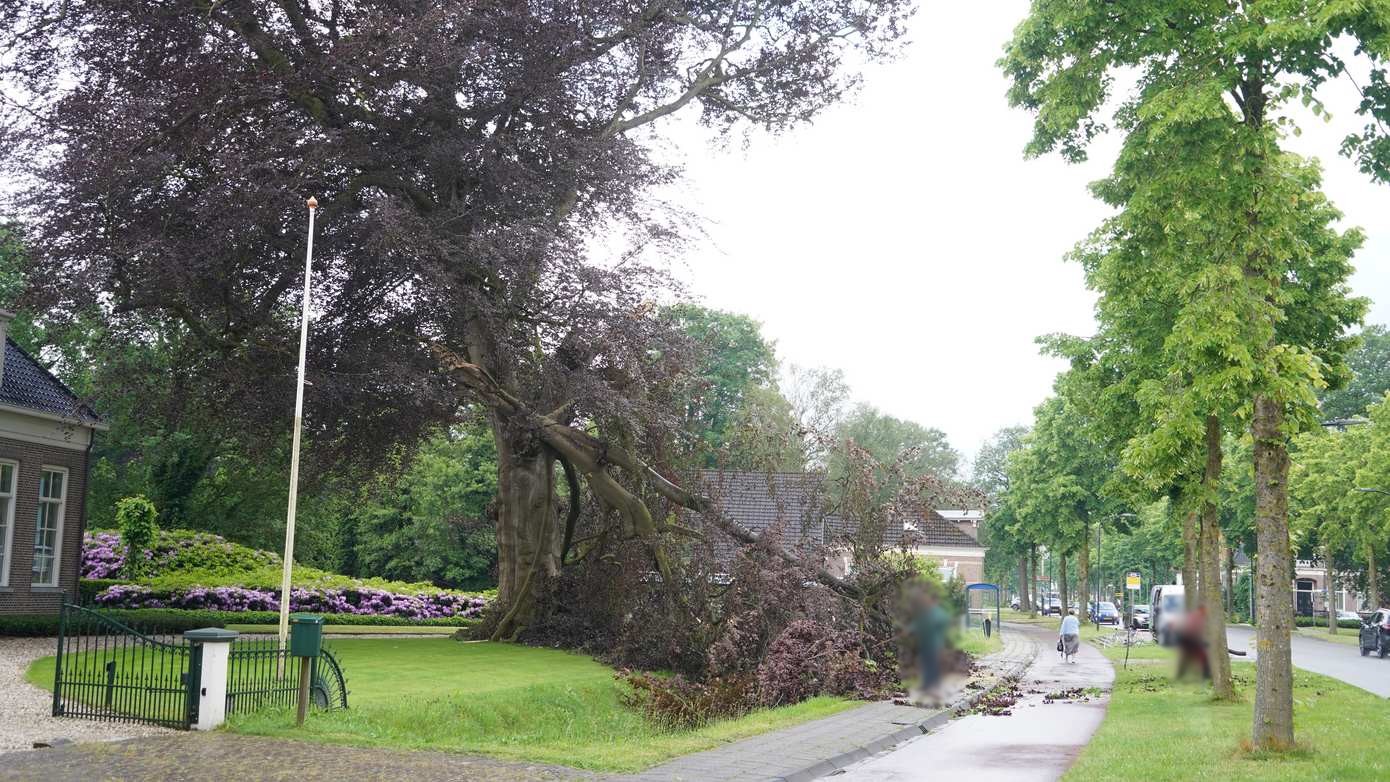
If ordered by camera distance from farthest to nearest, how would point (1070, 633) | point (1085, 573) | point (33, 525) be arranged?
point (33, 525) < point (1070, 633) < point (1085, 573)

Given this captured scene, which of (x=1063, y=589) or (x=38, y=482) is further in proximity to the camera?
(x=38, y=482)

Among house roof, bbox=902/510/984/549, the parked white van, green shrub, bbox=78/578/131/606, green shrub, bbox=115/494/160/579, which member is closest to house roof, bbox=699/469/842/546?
green shrub, bbox=78/578/131/606

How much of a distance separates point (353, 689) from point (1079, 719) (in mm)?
10776

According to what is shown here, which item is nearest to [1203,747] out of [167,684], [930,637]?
[930,637]

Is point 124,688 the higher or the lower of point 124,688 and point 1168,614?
the lower

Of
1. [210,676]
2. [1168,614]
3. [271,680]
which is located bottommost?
[271,680]

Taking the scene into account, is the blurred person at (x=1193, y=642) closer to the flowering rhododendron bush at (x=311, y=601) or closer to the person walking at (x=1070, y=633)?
the person walking at (x=1070, y=633)

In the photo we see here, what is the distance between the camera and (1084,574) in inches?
277

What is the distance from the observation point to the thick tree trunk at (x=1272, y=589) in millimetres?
13000

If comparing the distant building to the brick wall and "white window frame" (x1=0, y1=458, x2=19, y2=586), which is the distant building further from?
"white window frame" (x1=0, y1=458, x2=19, y2=586)

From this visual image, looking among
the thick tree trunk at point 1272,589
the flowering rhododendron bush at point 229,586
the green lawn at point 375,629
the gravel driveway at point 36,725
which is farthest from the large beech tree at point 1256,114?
the flowering rhododendron bush at point 229,586

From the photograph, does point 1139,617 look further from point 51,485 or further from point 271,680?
point 51,485

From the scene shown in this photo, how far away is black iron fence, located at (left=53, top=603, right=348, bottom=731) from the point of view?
48.0 ft

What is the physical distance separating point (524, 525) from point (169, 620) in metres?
8.15
